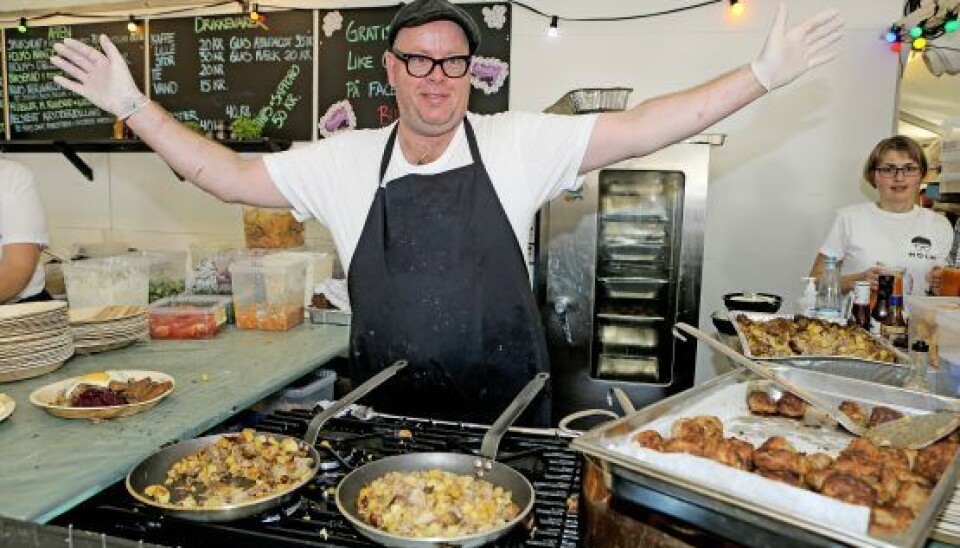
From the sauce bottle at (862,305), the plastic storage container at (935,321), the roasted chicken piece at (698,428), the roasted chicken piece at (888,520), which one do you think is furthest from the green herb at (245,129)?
the roasted chicken piece at (888,520)

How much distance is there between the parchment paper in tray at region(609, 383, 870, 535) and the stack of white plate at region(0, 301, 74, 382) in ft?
7.37

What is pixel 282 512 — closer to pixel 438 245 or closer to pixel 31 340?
pixel 438 245

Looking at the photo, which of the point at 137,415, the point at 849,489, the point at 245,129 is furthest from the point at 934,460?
the point at 245,129

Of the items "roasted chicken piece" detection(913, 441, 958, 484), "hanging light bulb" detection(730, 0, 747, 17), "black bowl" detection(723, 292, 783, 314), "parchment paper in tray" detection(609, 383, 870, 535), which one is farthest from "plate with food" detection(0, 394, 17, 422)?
"hanging light bulb" detection(730, 0, 747, 17)

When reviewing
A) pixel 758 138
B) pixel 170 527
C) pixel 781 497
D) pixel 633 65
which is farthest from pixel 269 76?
pixel 781 497

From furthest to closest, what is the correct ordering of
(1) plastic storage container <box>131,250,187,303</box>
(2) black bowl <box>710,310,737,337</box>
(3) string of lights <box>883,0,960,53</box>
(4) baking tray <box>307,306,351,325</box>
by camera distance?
(1) plastic storage container <box>131,250,187,303</box> → (3) string of lights <box>883,0,960,53</box> → (4) baking tray <box>307,306,351,325</box> → (2) black bowl <box>710,310,737,337</box>

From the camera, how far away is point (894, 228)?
4.03 meters

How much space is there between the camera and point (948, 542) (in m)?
1.21

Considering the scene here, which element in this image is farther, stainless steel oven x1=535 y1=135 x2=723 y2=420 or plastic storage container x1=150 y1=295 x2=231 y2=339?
stainless steel oven x1=535 y1=135 x2=723 y2=420

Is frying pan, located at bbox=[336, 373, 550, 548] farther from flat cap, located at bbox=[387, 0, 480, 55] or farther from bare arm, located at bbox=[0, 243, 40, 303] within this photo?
bare arm, located at bbox=[0, 243, 40, 303]

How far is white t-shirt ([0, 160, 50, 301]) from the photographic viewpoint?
3.14m

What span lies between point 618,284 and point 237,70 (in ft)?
11.3

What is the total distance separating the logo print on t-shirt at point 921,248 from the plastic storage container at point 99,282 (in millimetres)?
4324

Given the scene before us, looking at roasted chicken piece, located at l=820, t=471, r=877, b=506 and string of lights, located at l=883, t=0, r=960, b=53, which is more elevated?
string of lights, located at l=883, t=0, r=960, b=53
